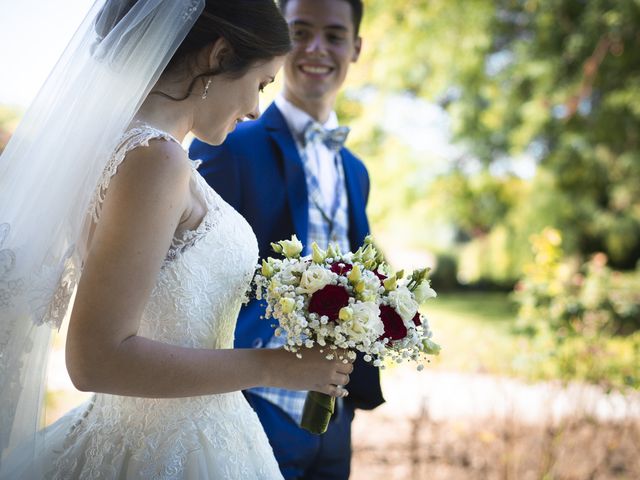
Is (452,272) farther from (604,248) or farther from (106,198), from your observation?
(106,198)

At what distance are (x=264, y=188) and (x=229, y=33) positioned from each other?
922mm

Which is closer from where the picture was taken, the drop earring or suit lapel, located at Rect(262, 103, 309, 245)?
the drop earring

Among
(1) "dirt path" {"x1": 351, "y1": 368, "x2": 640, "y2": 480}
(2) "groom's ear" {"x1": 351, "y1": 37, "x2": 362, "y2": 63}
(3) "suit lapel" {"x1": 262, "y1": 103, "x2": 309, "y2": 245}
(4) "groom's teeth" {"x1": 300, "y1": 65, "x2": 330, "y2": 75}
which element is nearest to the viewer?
(3) "suit lapel" {"x1": 262, "y1": 103, "x2": 309, "y2": 245}

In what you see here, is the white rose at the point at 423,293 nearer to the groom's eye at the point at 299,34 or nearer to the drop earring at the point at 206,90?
the drop earring at the point at 206,90

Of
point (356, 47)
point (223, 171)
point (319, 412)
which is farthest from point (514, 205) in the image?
point (319, 412)

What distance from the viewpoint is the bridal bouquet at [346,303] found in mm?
1558

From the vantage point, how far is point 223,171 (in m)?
2.45

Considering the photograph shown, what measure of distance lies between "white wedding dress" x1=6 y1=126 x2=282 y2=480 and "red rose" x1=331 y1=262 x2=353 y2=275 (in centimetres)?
25

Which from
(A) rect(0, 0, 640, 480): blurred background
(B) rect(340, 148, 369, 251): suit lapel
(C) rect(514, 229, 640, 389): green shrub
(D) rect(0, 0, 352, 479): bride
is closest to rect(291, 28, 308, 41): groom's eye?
(B) rect(340, 148, 369, 251): suit lapel

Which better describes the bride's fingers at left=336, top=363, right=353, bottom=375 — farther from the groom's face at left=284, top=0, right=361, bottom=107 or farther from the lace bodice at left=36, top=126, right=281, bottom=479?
the groom's face at left=284, top=0, right=361, bottom=107

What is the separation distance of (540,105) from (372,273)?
7.57 m

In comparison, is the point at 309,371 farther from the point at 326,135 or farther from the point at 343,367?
the point at 326,135

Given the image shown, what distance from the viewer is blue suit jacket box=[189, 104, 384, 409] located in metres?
2.46

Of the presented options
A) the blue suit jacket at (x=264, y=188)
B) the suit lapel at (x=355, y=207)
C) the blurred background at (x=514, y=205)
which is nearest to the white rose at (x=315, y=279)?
the blue suit jacket at (x=264, y=188)
